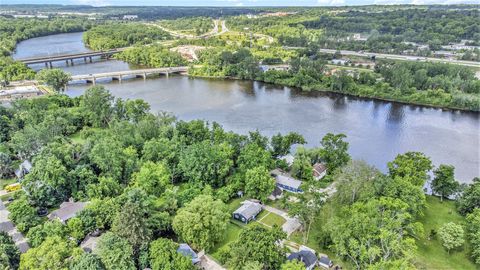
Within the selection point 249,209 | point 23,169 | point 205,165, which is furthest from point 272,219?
point 23,169

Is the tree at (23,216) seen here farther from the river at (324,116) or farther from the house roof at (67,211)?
the river at (324,116)

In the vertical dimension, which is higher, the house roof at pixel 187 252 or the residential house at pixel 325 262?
the house roof at pixel 187 252

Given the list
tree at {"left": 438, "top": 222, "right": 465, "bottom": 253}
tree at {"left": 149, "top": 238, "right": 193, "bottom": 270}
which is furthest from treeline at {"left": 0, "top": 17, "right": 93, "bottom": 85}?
tree at {"left": 438, "top": 222, "right": 465, "bottom": 253}

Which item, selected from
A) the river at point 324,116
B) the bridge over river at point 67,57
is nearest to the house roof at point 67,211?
the river at point 324,116

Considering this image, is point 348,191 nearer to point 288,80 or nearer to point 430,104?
point 430,104

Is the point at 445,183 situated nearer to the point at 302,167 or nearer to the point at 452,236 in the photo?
the point at 452,236

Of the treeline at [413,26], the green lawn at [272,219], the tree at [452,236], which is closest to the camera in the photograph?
the tree at [452,236]
